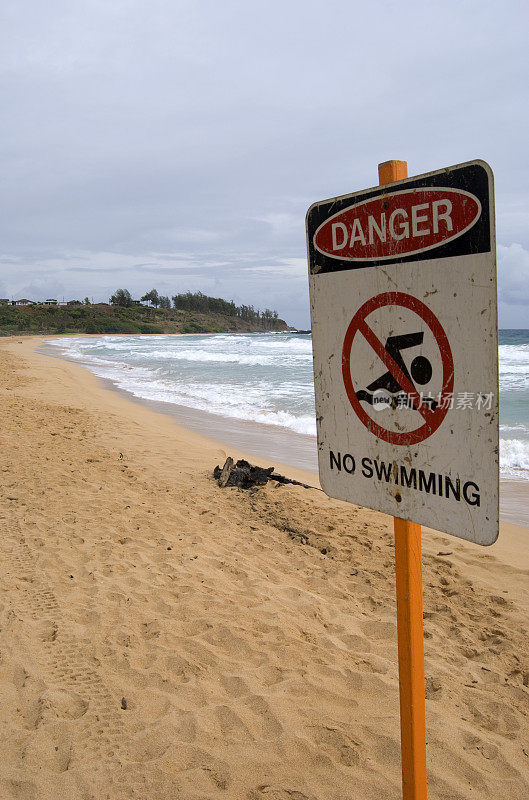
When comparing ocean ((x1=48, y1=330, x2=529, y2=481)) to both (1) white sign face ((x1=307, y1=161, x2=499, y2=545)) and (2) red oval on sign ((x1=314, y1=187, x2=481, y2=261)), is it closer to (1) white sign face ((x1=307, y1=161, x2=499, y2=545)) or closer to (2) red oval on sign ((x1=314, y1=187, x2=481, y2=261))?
(1) white sign face ((x1=307, y1=161, x2=499, y2=545))

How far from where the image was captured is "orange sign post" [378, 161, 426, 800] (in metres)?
1.38

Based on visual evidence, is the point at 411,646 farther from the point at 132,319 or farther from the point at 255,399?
the point at 132,319

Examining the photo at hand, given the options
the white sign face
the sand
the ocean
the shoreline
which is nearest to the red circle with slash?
the white sign face

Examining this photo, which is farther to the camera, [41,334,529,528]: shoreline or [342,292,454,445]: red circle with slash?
[41,334,529,528]: shoreline

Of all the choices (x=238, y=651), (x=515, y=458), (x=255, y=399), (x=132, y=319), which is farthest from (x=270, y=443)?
(x=132, y=319)

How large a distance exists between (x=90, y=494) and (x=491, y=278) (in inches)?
194

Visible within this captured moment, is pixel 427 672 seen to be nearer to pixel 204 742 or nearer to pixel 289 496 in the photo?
pixel 204 742

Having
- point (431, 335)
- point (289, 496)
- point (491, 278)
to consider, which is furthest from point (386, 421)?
point (289, 496)

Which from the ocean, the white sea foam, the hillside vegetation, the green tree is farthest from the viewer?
the green tree

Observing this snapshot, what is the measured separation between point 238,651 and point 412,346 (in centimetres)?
229

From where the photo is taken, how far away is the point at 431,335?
121 cm

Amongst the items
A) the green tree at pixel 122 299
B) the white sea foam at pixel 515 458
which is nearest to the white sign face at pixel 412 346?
the white sea foam at pixel 515 458

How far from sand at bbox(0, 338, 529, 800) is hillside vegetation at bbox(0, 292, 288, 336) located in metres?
59.0

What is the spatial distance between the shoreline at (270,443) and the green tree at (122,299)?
91.9 m
